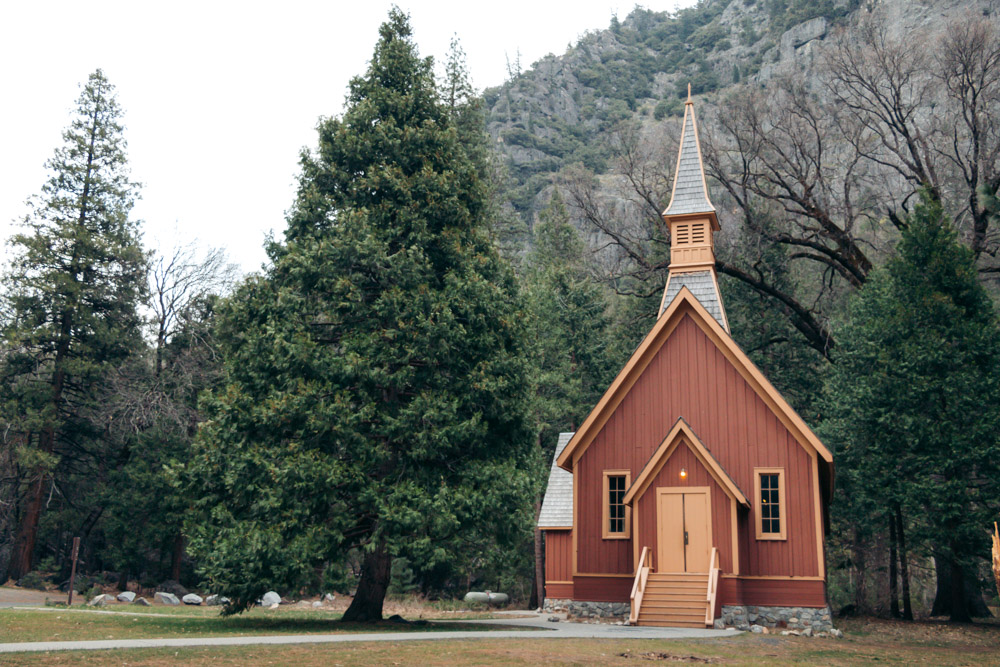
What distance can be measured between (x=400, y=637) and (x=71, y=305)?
26.1 metres

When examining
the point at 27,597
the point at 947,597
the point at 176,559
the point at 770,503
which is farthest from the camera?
the point at 176,559

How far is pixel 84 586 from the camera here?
32.6m

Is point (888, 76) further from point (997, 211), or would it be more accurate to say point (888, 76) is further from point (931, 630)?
point (931, 630)

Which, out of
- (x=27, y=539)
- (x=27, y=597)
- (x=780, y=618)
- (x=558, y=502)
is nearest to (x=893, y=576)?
(x=780, y=618)

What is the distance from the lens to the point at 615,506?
22.3 meters

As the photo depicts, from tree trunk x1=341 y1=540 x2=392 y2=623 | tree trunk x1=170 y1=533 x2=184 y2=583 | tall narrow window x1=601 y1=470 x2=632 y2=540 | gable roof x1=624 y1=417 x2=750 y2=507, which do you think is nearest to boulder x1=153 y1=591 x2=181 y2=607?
tree trunk x1=170 y1=533 x2=184 y2=583

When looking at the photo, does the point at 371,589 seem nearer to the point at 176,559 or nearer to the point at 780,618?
the point at 780,618

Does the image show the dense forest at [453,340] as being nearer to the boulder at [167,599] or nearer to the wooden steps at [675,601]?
the boulder at [167,599]

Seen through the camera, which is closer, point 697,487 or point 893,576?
point 697,487

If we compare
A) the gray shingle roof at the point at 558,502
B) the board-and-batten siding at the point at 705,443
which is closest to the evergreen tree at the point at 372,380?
the board-and-batten siding at the point at 705,443

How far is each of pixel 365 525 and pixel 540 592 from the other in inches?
703

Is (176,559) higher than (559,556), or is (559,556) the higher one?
(559,556)

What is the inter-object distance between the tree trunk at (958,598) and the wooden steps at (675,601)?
1012 cm

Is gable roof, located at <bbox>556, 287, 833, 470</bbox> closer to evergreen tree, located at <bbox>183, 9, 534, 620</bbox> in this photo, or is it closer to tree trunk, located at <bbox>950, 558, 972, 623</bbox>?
evergreen tree, located at <bbox>183, 9, 534, 620</bbox>
